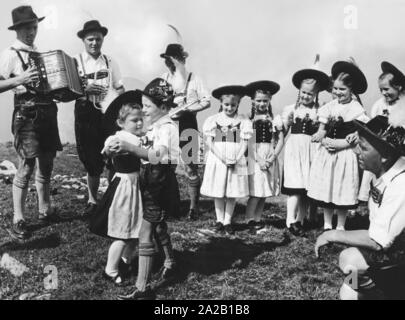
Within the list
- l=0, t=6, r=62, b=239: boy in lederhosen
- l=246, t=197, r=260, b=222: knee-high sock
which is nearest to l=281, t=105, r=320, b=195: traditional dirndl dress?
l=246, t=197, r=260, b=222: knee-high sock

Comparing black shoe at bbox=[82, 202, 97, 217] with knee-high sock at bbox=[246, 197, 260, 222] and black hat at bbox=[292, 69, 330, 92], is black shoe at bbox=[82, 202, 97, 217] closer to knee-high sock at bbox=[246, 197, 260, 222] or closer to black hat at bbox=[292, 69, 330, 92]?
knee-high sock at bbox=[246, 197, 260, 222]

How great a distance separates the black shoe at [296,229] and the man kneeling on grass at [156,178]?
7.84 feet

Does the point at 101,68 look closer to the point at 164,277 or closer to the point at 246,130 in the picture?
the point at 246,130

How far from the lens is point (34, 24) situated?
6.25 meters

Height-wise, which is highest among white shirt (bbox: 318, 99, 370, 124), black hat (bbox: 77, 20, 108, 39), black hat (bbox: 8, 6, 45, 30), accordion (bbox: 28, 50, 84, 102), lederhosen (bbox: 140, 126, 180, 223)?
black hat (bbox: 8, 6, 45, 30)

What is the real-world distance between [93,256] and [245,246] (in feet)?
6.88

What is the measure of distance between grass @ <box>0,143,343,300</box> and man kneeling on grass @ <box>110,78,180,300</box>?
246 millimetres

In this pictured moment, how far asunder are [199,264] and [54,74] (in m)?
3.21

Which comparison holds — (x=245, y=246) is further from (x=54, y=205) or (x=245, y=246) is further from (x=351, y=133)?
(x=54, y=205)

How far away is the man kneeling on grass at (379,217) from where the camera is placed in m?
3.58

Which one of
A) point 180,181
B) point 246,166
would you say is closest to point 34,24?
point 246,166

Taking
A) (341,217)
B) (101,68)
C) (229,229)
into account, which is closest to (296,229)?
(341,217)

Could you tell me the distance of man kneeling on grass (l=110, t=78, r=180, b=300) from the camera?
15.3 ft

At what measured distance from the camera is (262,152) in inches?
280
